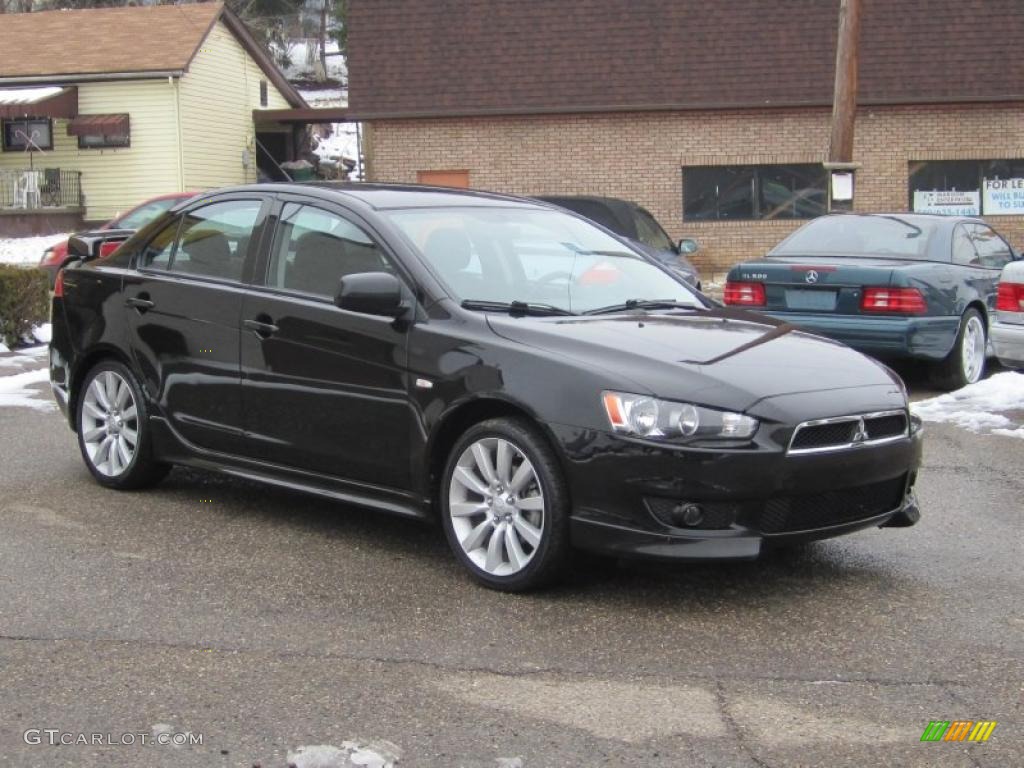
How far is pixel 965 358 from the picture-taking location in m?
10.6

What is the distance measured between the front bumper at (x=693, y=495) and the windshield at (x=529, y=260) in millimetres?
1056

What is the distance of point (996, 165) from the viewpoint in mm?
24844

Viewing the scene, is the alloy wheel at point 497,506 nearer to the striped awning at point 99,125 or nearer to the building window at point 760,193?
the building window at point 760,193

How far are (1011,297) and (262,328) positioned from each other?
18.5ft

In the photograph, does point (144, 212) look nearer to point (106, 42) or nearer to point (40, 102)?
point (40, 102)

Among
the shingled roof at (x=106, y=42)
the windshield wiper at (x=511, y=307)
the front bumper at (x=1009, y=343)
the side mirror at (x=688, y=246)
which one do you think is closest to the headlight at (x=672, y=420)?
the windshield wiper at (x=511, y=307)

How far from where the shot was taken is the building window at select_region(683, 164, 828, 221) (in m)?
25.0

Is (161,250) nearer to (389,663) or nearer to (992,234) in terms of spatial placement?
(389,663)

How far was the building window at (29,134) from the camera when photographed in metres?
32.0

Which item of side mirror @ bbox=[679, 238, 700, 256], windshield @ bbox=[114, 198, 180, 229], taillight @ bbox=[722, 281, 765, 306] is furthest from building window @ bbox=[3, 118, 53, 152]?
taillight @ bbox=[722, 281, 765, 306]

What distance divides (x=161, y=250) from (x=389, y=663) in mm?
3266

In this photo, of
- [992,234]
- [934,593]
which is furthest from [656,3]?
[934,593]

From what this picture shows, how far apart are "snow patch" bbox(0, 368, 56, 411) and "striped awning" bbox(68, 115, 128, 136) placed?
21.0 meters

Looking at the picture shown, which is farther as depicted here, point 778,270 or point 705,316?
point 778,270
